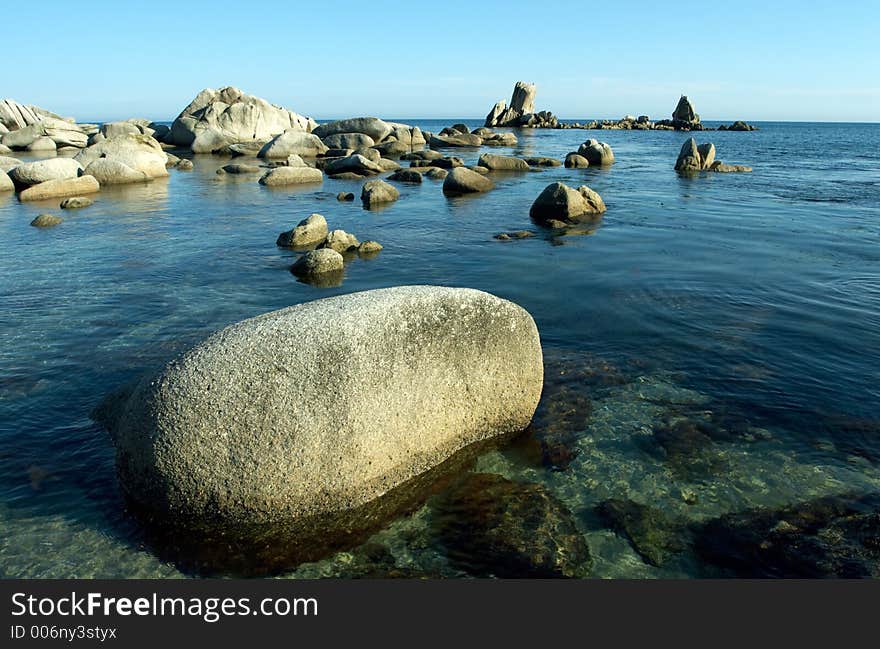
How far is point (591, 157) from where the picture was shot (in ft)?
129

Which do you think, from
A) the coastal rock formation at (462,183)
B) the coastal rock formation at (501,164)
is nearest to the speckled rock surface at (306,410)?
the coastal rock formation at (462,183)

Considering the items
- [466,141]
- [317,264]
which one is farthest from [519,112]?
[317,264]

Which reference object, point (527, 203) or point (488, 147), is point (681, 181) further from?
point (488, 147)

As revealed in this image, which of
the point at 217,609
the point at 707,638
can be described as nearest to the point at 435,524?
the point at 217,609

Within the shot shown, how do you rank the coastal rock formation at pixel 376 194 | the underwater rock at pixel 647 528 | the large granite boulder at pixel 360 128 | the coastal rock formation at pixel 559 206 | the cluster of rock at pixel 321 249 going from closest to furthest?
the underwater rock at pixel 647 528, the cluster of rock at pixel 321 249, the coastal rock formation at pixel 559 206, the coastal rock formation at pixel 376 194, the large granite boulder at pixel 360 128

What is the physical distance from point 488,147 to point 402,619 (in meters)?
57.1

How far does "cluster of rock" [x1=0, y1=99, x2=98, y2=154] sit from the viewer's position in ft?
146

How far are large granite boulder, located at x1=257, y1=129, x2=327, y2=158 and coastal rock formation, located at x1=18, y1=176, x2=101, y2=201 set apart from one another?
1890 centimetres

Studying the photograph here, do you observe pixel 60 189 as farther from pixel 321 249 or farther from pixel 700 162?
pixel 700 162

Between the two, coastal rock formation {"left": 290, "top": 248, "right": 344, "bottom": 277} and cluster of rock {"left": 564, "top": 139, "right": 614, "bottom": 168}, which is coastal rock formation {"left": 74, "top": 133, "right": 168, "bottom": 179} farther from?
cluster of rock {"left": 564, "top": 139, "right": 614, "bottom": 168}

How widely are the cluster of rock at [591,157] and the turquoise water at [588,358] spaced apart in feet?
62.8

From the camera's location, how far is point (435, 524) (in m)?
5.09

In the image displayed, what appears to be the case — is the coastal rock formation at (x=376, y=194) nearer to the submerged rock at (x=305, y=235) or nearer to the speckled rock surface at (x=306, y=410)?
the submerged rock at (x=305, y=235)

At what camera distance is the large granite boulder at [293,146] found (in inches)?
1673
